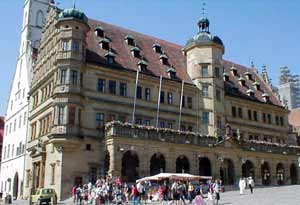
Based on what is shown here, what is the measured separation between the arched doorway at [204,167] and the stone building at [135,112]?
12 centimetres

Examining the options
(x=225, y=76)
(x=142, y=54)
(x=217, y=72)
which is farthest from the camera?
(x=225, y=76)

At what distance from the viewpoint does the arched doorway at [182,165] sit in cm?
4550

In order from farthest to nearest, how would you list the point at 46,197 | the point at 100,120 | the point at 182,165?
the point at 182,165, the point at 100,120, the point at 46,197

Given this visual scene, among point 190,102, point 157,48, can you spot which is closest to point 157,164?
point 190,102

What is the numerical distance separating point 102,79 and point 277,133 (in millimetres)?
31026

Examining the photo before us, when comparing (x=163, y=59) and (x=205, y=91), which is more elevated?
(x=163, y=59)

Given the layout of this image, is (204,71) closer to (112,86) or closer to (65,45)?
(112,86)

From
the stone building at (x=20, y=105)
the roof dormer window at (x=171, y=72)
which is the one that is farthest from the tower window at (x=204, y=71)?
the stone building at (x=20, y=105)

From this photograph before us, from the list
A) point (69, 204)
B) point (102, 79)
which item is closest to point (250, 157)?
point (102, 79)

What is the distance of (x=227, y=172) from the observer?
49.0m

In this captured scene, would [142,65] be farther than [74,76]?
Yes

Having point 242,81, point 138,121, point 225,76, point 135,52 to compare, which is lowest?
point 138,121

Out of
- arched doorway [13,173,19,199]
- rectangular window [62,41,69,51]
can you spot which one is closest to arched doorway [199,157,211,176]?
rectangular window [62,41,69,51]

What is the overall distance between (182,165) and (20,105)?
26997 mm
